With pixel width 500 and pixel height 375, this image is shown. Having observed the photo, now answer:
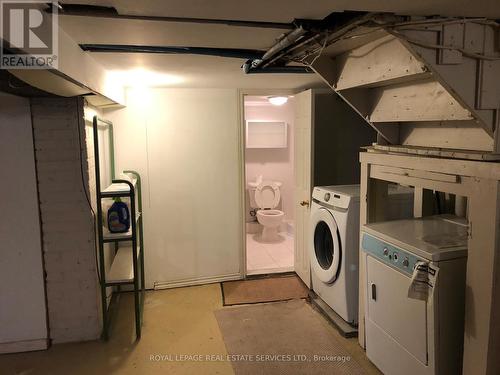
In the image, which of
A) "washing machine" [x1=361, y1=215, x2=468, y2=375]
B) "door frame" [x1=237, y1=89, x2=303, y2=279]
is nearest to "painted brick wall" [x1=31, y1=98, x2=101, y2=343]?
"door frame" [x1=237, y1=89, x2=303, y2=279]

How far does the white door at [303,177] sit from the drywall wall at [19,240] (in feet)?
7.14

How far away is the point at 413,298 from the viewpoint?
1.85 m

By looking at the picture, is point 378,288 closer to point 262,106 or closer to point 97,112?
point 97,112

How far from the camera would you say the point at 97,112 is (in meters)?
3.07

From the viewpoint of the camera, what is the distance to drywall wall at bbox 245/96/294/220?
215 inches

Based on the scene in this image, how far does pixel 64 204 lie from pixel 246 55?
1.61 m

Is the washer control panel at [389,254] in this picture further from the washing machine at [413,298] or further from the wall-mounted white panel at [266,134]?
the wall-mounted white panel at [266,134]

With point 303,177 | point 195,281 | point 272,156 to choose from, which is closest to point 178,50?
point 303,177

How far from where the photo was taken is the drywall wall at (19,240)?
250cm

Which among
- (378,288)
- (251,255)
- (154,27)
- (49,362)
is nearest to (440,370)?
(378,288)

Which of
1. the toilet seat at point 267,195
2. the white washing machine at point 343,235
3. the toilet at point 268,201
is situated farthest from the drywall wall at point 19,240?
the toilet seat at point 267,195

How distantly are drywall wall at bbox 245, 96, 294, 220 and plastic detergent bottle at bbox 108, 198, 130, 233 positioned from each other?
115 inches

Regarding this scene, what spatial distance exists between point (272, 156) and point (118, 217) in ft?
10.6

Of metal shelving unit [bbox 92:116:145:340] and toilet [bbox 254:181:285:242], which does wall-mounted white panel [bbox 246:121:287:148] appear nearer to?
toilet [bbox 254:181:285:242]
